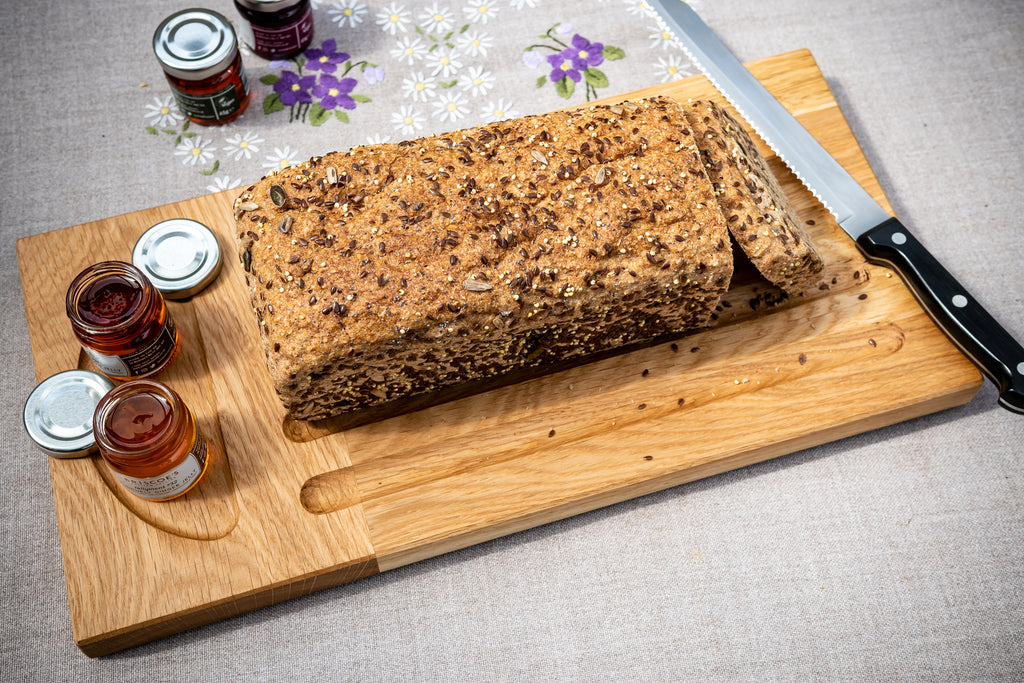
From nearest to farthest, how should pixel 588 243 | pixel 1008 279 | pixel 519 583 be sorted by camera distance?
pixel 588 243
pixel 519 583
pixel 1008 279

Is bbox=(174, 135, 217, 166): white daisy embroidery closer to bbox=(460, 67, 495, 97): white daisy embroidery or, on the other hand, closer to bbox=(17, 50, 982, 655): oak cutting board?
bbox=(17, 50, 982, 655): oak cutting board

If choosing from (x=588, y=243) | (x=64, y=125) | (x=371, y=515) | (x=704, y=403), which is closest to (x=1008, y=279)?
(x=704, y=403)

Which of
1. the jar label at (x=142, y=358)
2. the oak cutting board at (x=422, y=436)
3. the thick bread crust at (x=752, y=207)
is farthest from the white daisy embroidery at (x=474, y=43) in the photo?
the jar label at (x=142, y=358)

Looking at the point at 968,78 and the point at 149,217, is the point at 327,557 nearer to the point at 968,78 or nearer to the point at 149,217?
the point at 149,217

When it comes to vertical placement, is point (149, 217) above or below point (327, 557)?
above

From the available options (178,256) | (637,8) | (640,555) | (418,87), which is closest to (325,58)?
(418,87)

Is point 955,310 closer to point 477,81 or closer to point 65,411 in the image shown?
point 477,81

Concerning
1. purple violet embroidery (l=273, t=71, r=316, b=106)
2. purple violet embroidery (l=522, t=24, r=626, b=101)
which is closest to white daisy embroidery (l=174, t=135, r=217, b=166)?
purple violet embroidery (l=273, t=71, r=316, b=106)

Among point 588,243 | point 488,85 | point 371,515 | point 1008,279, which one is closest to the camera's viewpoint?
point 588,243
